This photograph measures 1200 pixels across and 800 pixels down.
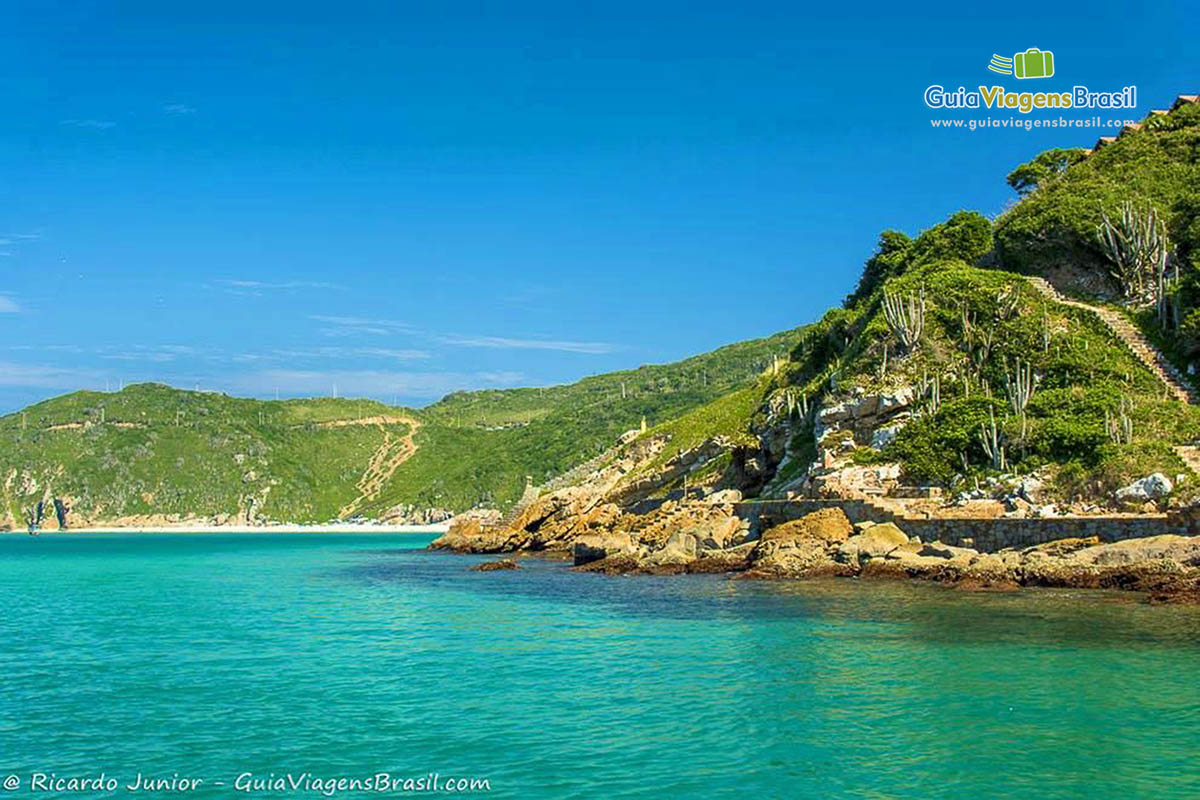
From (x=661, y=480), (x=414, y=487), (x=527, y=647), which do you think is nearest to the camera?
(x=527, y=647)

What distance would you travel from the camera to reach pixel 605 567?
152 feet

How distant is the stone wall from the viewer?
31.4 metres

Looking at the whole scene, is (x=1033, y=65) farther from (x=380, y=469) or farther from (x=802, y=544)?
(x=380, y=469)

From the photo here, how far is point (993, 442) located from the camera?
40812 millimetres

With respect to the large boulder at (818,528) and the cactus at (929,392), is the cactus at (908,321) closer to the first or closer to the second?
the cactus at (929,392)

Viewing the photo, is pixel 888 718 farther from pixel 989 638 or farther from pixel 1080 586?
pixel 1080 586

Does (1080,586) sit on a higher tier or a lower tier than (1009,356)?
lower

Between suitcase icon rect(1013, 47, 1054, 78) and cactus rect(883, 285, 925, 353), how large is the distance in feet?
39.1

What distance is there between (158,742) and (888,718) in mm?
11574

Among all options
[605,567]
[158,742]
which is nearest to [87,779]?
[158,742]

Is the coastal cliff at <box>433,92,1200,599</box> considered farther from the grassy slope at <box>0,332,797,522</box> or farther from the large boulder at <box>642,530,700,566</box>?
the grassy slope at <box>0,332,797,522</box>

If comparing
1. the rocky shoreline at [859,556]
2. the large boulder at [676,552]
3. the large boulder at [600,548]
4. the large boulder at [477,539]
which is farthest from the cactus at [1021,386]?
the large boulder at [477,539]

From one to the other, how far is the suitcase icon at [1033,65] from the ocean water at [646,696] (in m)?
29.3

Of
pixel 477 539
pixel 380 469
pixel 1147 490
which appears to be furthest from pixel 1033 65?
pixel 380 469
